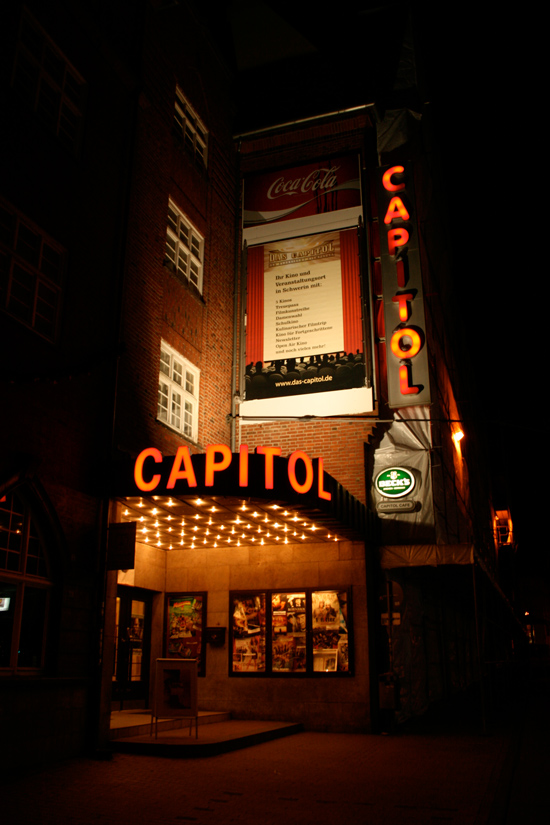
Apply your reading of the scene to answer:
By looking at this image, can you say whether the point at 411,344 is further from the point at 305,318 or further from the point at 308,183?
the point at 308,183

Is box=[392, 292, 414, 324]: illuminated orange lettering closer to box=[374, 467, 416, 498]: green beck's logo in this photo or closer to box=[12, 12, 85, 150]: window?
box=[374, 467, 416, 498]: green beck's logo

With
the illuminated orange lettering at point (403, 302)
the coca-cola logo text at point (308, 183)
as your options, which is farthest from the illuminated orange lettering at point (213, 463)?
the coca-cola logo text at point (308, 183)

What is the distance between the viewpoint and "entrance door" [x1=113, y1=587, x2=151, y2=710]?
46.8 ft

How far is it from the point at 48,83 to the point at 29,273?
11.8ft

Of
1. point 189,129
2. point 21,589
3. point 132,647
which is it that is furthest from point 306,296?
point 21,589

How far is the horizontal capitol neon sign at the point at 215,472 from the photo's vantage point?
10.7m

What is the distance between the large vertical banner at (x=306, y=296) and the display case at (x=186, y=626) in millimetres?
4605

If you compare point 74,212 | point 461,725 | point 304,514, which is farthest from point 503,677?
point 74,212

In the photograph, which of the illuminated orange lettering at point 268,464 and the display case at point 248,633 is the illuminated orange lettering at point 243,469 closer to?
the illuminated orange lettering at point 268,464

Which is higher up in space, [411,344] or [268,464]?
[411,344]

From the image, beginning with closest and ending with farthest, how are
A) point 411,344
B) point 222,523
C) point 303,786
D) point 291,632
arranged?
point 303,786 < point 222,523 < point 291,632 < point 411,344

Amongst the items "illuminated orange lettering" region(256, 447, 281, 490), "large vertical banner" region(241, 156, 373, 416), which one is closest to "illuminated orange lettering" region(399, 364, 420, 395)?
"large vertical banner" region(241, 156, 373, 416)

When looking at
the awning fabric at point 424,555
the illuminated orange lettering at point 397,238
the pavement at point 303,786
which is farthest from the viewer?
the illuminated orange lettering at point 397,238

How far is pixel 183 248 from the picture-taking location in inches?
623
